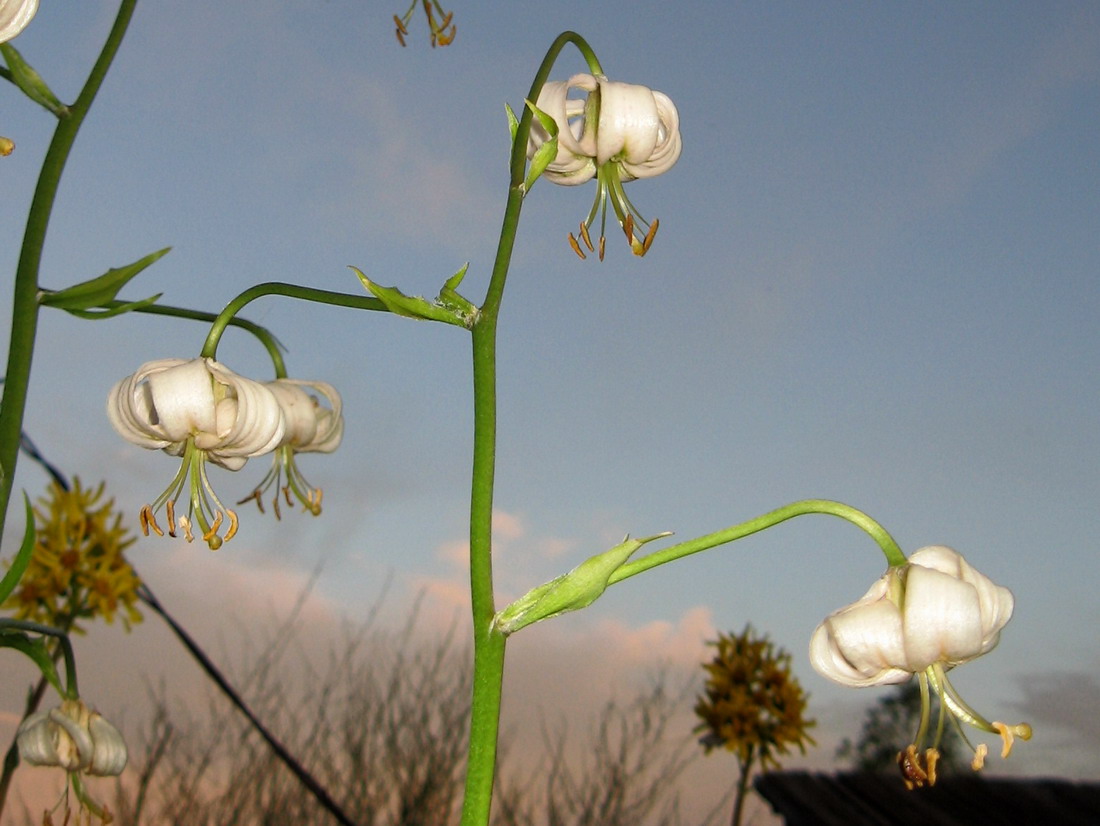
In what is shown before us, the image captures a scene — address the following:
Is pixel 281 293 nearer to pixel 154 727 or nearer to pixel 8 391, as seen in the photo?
pixel 8 391

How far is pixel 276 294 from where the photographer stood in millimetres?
1122

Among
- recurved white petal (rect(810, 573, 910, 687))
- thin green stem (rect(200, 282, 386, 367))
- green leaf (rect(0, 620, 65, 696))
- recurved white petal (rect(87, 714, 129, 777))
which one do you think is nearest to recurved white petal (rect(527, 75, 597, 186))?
thin green stem (rect(200, 282, 386, 367))

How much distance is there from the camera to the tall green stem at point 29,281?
45.0 inches

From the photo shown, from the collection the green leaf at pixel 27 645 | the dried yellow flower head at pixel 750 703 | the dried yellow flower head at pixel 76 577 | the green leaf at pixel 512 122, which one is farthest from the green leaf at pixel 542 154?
the dried yellow flower head at pixel 750 703

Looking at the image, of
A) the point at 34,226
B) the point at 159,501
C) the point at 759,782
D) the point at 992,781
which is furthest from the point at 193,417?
the point at 992,781

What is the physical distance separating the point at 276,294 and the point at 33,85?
1.27 feet

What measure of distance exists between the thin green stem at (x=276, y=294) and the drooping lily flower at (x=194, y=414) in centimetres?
2

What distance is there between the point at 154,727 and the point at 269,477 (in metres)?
2.36

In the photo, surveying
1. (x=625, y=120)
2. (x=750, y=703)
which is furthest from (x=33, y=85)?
(x=750, y=703)

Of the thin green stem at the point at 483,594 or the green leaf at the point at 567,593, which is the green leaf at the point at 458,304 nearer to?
the thin green stem at the point at 483,594

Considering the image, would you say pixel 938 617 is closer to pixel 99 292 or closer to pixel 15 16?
pixel 99 292

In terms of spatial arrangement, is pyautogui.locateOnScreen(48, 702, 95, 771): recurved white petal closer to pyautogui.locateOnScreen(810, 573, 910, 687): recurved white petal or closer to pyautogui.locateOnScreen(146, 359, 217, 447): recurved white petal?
pyautogui.locateOnScreen(146, 359, 217, 447): recurved white petal

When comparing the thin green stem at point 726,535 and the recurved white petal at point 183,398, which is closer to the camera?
the thin green stem at point 726,535

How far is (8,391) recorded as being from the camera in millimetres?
1165
